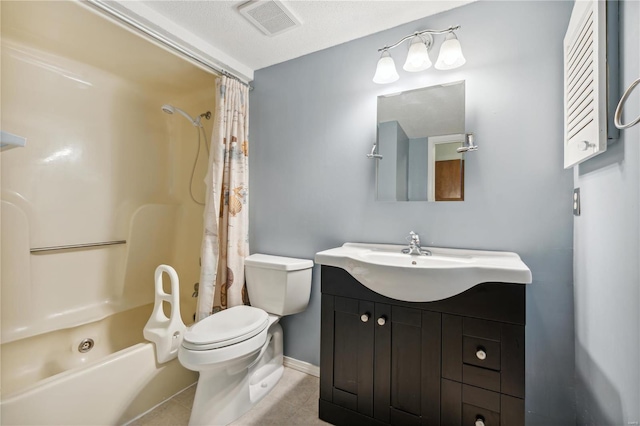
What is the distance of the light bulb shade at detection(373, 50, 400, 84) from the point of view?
5.16 ft

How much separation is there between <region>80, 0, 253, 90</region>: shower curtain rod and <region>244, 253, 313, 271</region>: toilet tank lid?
1.29 meters

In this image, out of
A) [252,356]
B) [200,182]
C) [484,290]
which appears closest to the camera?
[484,290]

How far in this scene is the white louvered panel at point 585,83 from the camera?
86 cm

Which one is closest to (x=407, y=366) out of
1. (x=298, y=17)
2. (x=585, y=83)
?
(x=585, y=83)

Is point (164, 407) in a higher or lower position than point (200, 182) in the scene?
lower

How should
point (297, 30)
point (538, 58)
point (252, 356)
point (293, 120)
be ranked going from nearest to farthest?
point (538, 58)
point (252, 356)
point (297, 30)
point (293, 120)

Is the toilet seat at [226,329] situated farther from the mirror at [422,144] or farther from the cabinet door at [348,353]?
the mirror at [422,144]

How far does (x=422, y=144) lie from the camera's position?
5.18ft

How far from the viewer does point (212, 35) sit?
1777 millimetres

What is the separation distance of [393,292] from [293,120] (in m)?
1.39

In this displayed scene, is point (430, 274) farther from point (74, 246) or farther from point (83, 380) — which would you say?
point (74, 246)

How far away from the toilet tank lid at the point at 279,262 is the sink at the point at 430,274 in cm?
39

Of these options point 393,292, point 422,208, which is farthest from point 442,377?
point 422,208

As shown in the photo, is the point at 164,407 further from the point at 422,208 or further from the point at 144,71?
the point at 144,71
